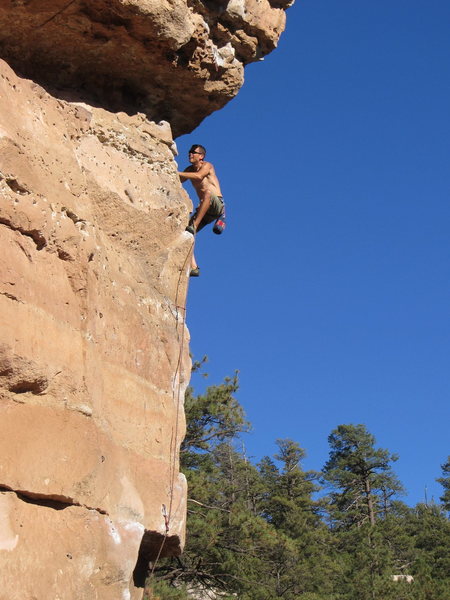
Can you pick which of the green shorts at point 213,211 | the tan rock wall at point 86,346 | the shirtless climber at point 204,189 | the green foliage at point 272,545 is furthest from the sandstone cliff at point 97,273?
the green foliage at point 272,545

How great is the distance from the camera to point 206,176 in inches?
270

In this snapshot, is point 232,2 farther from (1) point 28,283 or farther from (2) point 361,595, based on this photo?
(2) point 361,595

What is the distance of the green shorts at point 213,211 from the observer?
6859mm

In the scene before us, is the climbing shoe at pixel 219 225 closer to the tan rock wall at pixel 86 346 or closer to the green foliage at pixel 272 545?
the tan rock wall at pixel 86 346

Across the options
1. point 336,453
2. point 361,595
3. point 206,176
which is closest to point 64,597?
point 206,176

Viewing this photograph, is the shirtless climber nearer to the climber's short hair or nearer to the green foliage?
the climber's short hair

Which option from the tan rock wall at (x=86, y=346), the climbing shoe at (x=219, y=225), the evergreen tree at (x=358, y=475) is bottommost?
the tan rock wall at (x=86, y=346)

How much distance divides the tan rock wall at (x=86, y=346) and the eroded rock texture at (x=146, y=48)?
0.30 metres

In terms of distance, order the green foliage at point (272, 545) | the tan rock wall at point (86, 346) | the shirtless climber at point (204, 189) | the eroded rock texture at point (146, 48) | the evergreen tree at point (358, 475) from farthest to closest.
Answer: the evergreen tree at point (358, 475), the green foliage at point (272, 545), the shirtless climber at point (204, 189), the eroded rock texture at point (146, 48), the tan rock wall at point (86, 346)

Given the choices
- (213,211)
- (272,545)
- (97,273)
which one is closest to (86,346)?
(97,273)

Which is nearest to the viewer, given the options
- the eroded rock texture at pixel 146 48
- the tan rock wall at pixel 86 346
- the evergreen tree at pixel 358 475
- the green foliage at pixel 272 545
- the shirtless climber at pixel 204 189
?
the tan rock wall at pixel 86 346

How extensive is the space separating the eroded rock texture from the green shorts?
692 millimetres

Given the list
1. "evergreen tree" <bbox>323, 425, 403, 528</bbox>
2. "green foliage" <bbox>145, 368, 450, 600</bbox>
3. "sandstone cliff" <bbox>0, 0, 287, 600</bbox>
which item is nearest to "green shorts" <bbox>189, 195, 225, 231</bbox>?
"sandstone cliff" <bbox>0, 0, 287, 600</bbox>

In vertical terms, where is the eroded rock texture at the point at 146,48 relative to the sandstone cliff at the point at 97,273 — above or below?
above
